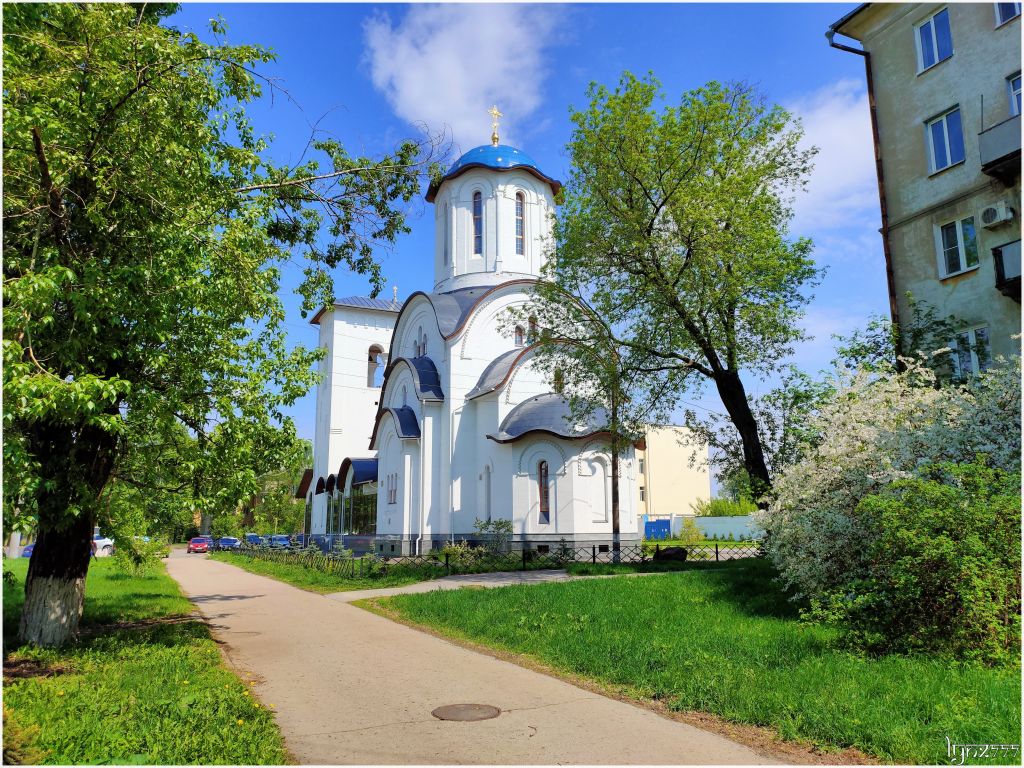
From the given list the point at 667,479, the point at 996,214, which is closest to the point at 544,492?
the point at 996,214

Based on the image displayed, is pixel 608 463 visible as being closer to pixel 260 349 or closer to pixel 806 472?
pixel 806 472

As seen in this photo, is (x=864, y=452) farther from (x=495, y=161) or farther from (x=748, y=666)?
(x=495, y=161)

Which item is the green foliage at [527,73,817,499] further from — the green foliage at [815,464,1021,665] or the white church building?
the green foliage at [815,464,1021,665]

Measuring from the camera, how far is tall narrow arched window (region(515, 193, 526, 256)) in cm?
A: 2998

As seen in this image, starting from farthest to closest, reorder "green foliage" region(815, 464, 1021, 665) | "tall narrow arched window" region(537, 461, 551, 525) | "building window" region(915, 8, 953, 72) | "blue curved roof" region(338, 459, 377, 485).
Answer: "blue curved roof" region(338, 459, 377, 485)
"tall narrow arched window" region(537, 461, 551, 525)
"building window" region(915, 8, 953, 72)
"green foliage" region(815, 464, 1021, 665)

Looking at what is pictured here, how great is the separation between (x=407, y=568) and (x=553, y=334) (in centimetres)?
778

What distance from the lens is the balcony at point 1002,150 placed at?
1346 centimetres

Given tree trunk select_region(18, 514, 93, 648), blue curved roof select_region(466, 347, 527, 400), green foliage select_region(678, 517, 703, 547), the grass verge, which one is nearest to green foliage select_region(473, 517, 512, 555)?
the grass verge

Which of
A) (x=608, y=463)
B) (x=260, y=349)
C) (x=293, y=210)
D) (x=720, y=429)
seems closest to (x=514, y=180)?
(x=608, y=463)

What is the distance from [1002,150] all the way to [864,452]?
8.04 metres

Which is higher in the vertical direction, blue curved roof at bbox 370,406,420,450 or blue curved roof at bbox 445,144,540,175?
blue curved roof at bbox 445,144,540,175

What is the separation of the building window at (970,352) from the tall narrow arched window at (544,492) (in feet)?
41.5

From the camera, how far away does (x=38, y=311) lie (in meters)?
5.96

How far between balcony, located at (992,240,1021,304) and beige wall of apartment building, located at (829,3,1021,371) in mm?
24
